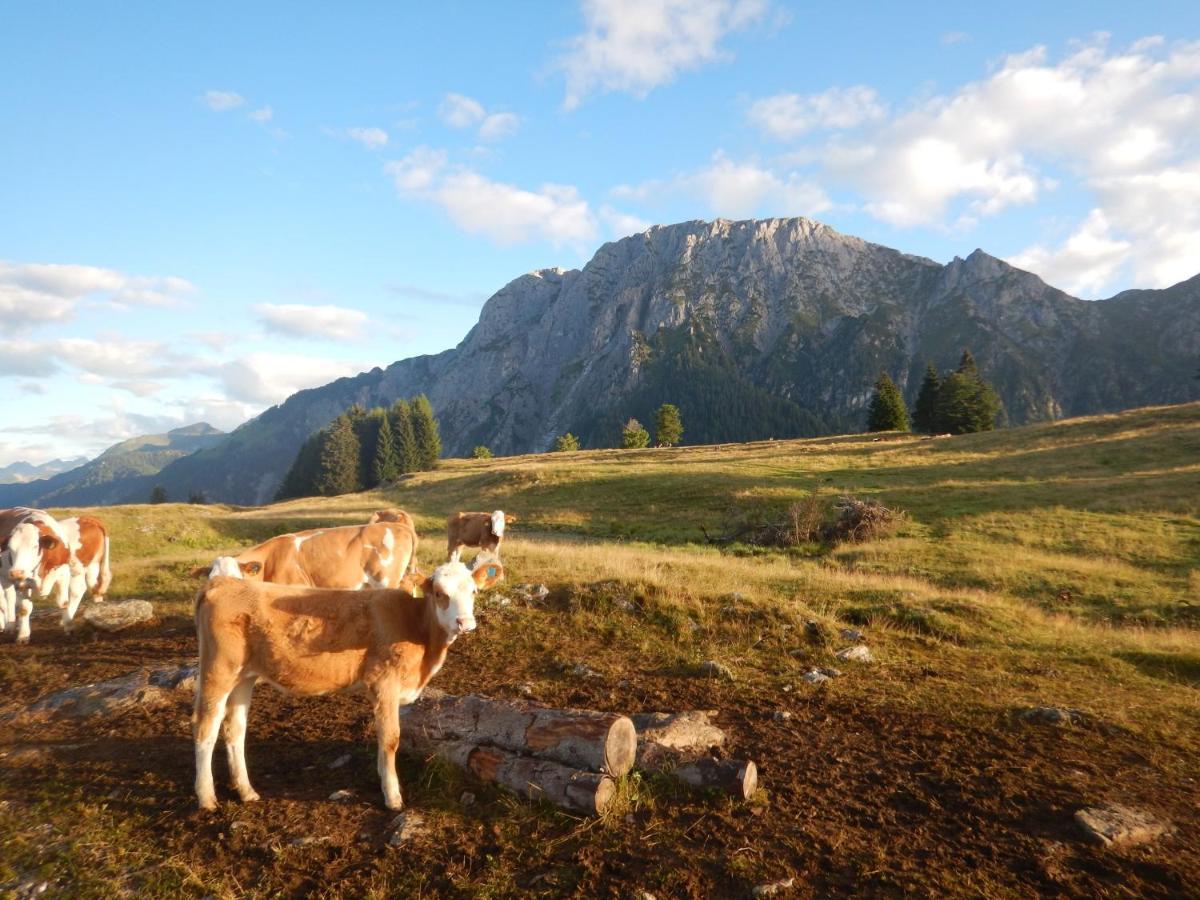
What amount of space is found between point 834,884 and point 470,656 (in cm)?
773

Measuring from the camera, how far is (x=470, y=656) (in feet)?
38.2

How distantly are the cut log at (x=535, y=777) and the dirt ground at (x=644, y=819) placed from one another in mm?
150

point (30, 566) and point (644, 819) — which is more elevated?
point (30, 566)

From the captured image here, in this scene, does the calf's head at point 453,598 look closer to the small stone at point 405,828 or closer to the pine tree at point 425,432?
the small stone at point 405,828

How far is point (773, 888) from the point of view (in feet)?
17.0

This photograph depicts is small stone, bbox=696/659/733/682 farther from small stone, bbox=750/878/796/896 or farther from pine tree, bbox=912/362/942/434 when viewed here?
pine tree, bbox=912/362/942/434

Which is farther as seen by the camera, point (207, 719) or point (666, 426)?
point (666, 426)

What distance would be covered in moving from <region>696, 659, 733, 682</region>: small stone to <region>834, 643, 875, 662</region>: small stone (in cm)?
219

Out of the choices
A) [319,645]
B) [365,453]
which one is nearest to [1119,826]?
[319,645]

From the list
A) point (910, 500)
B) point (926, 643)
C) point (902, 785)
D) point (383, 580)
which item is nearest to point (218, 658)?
point (383, 580)

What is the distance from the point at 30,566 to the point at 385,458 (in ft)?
298

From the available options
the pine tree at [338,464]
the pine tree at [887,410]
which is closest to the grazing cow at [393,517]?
the pine tree at [887,410]

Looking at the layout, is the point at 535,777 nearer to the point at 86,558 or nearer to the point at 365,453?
the point at 86,558

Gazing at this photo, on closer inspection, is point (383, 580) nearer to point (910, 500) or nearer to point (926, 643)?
point (926, 643)
